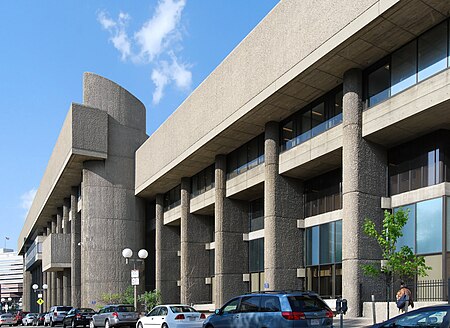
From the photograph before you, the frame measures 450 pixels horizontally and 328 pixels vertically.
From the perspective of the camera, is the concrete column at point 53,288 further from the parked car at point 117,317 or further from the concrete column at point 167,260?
the parked car at point 117,317

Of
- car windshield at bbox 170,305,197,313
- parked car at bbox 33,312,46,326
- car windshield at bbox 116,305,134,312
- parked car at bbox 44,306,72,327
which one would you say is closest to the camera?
car windshield at bbox 170,305,197,313

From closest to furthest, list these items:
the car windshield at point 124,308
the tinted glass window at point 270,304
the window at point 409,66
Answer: the tinted glass window at point 270,304 → the window at point 409,66 → the car windshield at point 124,308

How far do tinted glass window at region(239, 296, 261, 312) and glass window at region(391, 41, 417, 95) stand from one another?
10341 millimetres

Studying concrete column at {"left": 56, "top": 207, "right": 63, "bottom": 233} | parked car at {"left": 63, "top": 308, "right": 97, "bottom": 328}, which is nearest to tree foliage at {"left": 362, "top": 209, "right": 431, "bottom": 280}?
parked car at {"left": 63, "top": 308, "right": 97, "bottom": 328}

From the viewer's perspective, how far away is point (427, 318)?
449 inches

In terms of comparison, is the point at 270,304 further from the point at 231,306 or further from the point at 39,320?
the point at 39,320

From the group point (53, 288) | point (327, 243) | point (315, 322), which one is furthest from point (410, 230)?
point (53, 288)

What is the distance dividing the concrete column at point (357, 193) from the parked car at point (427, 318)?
11234mm

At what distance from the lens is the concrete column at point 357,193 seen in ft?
75.9

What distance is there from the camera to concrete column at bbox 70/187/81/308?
5378 cm

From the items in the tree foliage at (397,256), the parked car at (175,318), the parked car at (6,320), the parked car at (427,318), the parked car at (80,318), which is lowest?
the parked car at (6,320)

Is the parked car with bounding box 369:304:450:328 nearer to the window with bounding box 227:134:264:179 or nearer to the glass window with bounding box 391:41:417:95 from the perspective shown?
the glass window with bounding box 391:41:417:95

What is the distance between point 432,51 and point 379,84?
304 cm

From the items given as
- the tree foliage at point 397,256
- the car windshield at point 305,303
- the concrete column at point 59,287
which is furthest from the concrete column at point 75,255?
the car windshield at point 305,303
